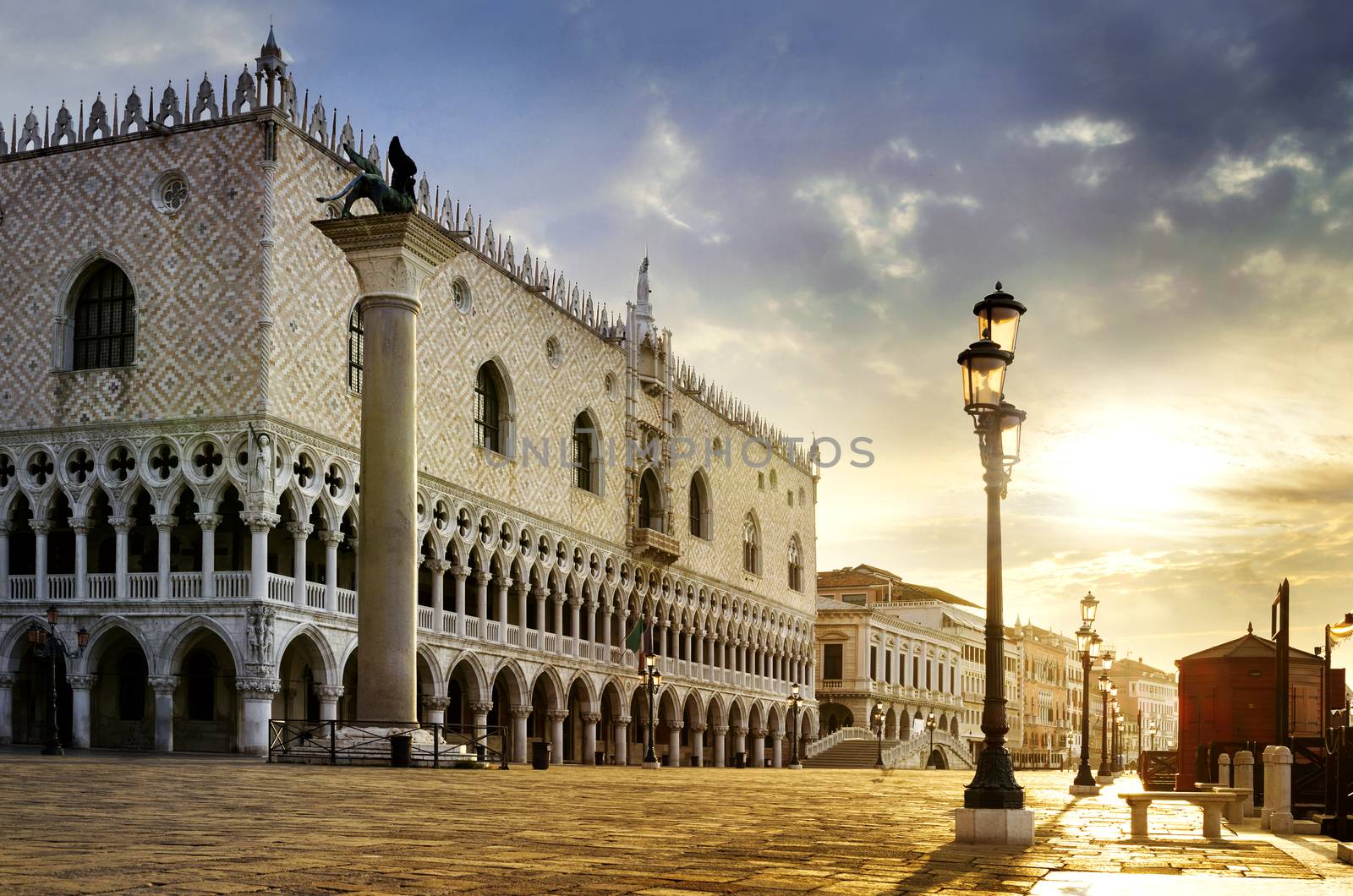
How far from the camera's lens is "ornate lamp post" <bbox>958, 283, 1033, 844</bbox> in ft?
35.3

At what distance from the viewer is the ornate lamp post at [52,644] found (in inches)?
1081

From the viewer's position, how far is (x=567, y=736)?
48469mm

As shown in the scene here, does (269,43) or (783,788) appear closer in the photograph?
(783,788)

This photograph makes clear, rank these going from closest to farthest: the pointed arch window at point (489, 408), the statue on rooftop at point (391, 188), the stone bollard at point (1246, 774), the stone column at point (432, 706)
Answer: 1. the stone bollard at point (1246, 774)
2. the statue on rooftop at point (391, 188)
3. the stone column at point (432, 706)
4. the pointed arch window at point (489, 408)

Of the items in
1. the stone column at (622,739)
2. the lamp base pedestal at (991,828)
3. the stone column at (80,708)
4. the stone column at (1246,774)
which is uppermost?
the lamp base pedestal at (991,828)

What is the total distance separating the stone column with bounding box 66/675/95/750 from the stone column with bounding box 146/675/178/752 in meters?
1.48

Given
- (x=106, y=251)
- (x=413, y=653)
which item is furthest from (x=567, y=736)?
(x=413, y=653)

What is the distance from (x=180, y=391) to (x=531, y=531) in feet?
43.4

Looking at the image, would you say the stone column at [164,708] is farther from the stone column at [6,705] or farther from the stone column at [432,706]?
the stone column at [432,706]

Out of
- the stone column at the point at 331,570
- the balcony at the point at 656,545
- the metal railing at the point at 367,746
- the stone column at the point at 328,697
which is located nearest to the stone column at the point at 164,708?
the stone column at the point at 328,697

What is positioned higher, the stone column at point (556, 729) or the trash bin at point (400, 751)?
the trash bin at point (400, 751)

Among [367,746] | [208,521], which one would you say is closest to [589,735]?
[208,521]

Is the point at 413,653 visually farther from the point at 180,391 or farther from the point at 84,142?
the point at 84,142

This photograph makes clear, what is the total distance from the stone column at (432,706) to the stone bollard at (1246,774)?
878 inches
